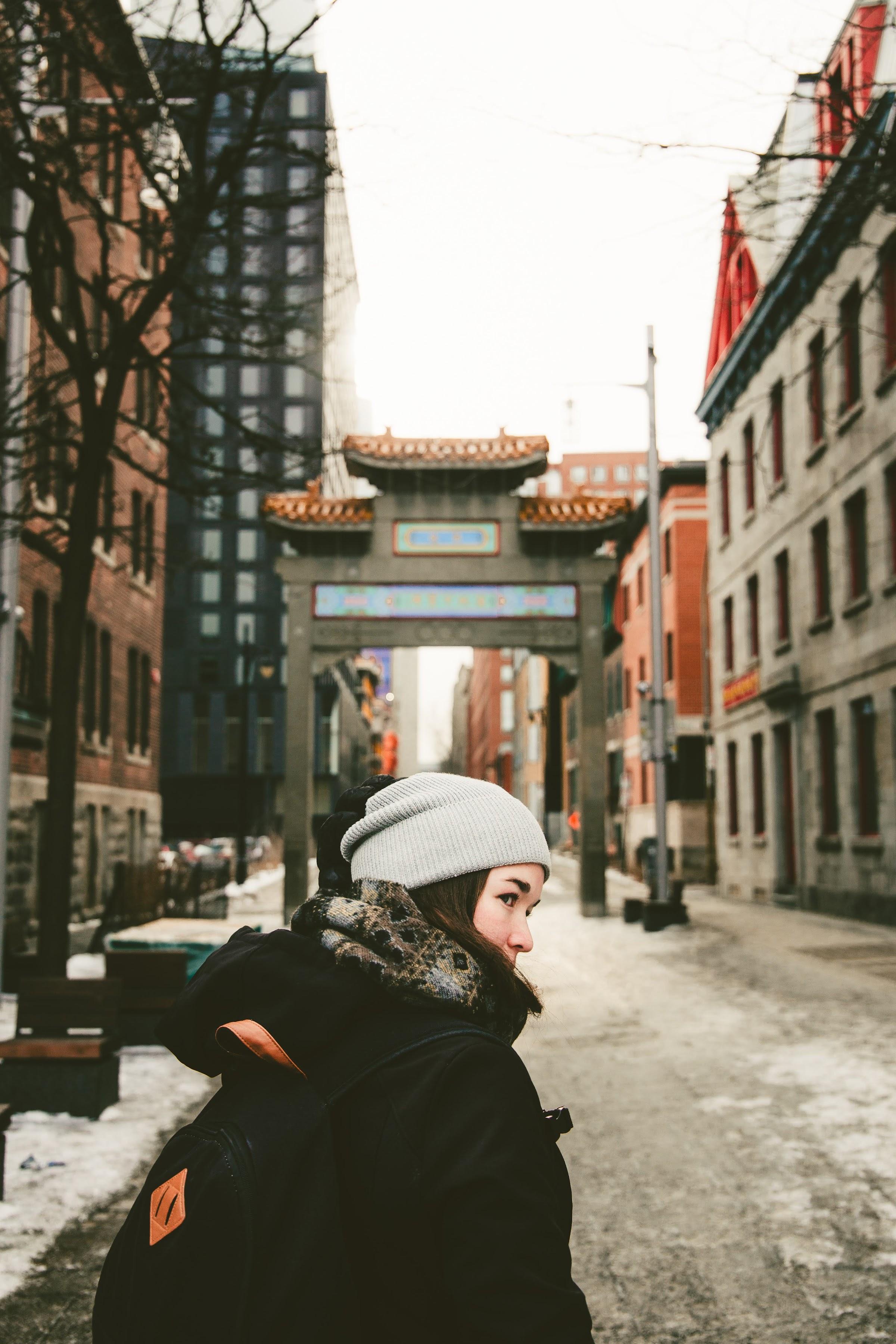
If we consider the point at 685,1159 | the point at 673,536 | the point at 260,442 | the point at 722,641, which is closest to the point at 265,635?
the point at 673,536

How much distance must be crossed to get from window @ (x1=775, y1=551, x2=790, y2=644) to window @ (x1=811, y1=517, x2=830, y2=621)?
2079 mm

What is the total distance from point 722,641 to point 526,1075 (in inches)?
1150

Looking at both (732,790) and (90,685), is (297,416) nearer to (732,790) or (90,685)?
(732,790)

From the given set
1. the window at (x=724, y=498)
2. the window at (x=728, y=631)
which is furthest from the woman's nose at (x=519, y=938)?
the window at (x=724, y=498)

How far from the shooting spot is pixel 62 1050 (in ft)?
23.6

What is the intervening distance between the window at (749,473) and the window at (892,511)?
7087 mm

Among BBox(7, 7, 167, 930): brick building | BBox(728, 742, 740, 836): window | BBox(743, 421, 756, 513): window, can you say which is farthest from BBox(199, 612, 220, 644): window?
BBox(743, 421, 756, 513): window

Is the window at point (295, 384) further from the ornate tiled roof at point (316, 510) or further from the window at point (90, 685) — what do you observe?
the window at point (90, 685)

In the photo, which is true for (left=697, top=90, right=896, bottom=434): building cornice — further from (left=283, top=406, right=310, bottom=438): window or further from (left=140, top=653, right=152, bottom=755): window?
(left=283, top=406, right=310, bottom=438): window

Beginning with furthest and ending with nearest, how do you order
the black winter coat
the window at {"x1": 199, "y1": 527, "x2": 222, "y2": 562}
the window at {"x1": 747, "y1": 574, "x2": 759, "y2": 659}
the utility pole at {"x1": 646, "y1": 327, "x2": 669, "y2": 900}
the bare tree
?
the window at {"x1": 199, "y1": 527, "x2": 222, "y2": 562} < the window at {"x1": 747, "y1": 574, "x2": 759, "y2": 659} < the utility pole at {"x1": 646, "y1": 327, "x2": 669, "y2": 900} < the bare tree < the black winter coat

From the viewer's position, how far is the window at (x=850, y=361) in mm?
20016

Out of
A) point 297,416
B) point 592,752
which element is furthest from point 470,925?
point 297,416

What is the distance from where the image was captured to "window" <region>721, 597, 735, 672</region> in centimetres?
2975

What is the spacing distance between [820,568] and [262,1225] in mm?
22503
